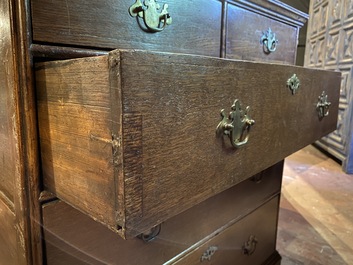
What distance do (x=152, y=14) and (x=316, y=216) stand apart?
4.66ft

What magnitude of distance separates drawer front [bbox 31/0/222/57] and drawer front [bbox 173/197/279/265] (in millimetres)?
474

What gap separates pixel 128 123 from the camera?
0.88 feet

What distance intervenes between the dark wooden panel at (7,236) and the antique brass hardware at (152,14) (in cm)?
39

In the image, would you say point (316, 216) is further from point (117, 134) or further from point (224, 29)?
point (117, 134)

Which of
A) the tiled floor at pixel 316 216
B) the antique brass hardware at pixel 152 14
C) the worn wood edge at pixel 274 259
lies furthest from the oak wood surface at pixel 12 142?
the tiled floor at pixel 316 216


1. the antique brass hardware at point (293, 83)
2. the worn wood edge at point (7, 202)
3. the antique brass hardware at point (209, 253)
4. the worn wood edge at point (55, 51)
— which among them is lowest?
the antique brass hardware at point (209, 253)

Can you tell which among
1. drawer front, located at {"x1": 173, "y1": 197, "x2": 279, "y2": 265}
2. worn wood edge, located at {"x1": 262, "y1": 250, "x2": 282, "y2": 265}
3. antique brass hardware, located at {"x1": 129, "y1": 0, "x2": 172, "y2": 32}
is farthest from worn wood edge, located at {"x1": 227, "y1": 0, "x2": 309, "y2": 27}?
worn wood edge, located at {"x1": 262, "y1": 250, "x2": 282, "y2": 265}

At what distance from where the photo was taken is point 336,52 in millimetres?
2346

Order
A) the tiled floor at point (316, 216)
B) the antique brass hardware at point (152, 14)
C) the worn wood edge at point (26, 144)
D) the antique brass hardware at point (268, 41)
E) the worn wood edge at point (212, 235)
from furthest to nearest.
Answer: the tiled floor at point (316, 216) < the antique brass hardware at point (268, 41) < the worn wood edge at point (212, 235) < the antique brass hardware at point (152, 14) < the worn wood edge at point (26, 144)

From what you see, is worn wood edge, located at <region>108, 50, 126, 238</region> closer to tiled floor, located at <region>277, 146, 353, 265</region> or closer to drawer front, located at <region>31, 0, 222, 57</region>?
drawer front, located at <region>31, 0, 222, 57</region>

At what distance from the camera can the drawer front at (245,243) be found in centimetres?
71

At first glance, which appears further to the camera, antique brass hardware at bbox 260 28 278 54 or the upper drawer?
antique brass hardware at bbox 260 28 278 54

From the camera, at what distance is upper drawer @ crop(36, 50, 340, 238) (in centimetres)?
27

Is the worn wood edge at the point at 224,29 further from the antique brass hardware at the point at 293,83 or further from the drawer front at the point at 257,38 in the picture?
the antique brass hardware at the point at 293,83
